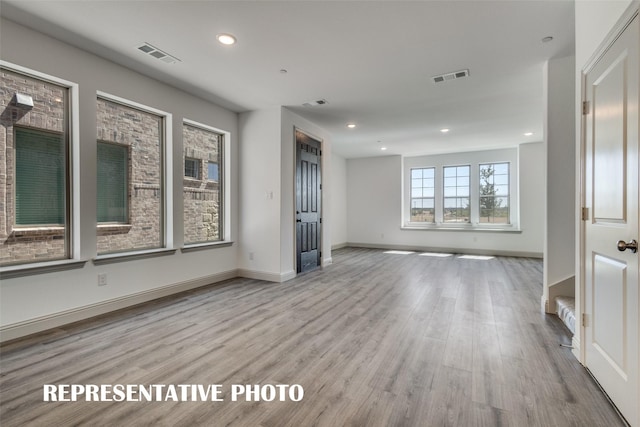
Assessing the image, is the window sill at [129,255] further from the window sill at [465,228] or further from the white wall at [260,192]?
the window sill at [465,228]

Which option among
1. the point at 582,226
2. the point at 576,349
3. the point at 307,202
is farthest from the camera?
the point at 307,202

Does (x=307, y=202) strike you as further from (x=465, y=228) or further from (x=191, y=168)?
(x=465, y=228)

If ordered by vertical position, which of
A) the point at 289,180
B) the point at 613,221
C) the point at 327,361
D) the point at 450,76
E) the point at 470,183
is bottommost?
the point at 327,361

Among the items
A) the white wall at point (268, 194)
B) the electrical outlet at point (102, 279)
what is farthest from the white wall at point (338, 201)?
the electrical outlet at point (102, 279)

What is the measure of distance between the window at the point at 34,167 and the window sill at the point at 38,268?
13cm

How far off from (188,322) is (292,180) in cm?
283

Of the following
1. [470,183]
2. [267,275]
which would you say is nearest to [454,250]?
[470,183]

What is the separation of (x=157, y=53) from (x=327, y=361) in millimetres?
3400

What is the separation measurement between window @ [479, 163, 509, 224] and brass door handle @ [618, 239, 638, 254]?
6.98m

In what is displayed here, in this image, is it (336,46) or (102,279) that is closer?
(336,46)

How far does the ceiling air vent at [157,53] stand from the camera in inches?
119

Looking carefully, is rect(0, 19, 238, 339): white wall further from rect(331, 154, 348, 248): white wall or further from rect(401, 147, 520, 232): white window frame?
rect(401, 147, 520, 232): white window frame

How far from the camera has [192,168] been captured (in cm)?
447

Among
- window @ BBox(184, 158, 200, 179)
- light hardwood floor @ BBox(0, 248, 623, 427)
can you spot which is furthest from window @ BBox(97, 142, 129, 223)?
light hardwood floor @ BBox(0, 248, 623, 427)
